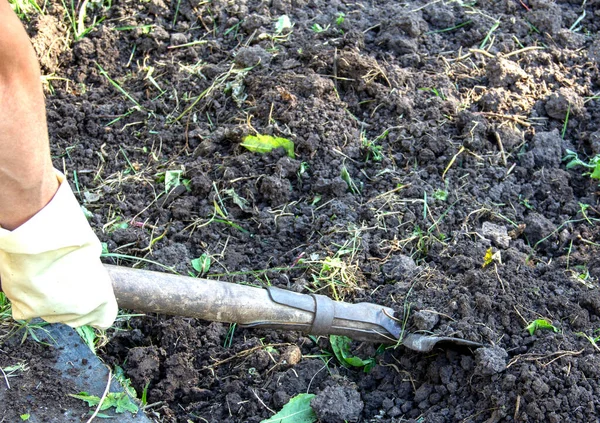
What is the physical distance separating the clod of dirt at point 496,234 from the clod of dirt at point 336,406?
91cm

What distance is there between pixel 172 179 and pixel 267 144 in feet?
1.50

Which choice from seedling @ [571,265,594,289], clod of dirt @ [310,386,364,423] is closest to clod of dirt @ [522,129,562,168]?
seedling @ [571,265,594,289]

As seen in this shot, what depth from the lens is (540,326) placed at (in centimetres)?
282

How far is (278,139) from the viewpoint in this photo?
3.58 m

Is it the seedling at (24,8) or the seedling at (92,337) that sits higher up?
the seedling at (24,8)

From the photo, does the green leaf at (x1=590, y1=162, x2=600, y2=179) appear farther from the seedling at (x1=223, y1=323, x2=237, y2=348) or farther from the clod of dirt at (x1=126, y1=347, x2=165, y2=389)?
the clod of dirt at (x1=126, y1=347, x2=165, y2=389)

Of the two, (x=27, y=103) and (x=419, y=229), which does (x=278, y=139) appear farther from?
(x=27, y=103)

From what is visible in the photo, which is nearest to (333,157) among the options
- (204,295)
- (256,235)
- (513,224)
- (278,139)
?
(278,139)

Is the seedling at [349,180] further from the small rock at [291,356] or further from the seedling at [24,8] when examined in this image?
the seedling at [24,8]

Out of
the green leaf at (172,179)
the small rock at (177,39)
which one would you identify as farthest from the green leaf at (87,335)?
the small rock at (177,39)

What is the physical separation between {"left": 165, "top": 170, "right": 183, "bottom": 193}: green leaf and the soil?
3cm

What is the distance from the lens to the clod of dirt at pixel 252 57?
155 inches

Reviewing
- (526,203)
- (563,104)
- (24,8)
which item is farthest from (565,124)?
(24,8)

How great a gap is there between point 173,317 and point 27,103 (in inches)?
46.0
